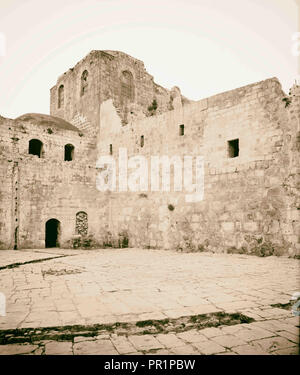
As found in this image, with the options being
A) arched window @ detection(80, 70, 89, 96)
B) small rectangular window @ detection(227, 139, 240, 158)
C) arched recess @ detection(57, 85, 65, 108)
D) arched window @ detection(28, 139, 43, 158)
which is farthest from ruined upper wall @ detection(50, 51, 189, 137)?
small rectangular window @ detection(227, 139, 240, 158)

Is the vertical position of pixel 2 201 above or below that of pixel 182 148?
below

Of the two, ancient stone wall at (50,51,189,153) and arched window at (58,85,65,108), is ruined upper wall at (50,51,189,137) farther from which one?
arched window at (58,85,65,108)

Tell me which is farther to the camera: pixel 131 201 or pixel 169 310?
pixel 131 201

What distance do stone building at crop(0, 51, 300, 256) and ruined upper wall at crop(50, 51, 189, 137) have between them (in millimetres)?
69

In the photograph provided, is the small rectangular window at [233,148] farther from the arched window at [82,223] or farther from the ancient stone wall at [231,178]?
the arched window at [82,223]

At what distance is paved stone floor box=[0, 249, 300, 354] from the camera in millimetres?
2572

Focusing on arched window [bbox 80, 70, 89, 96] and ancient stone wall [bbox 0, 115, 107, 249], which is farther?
arched window [bbox 80, 70, 89, 96]

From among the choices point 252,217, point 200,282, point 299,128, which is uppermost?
point 299,128

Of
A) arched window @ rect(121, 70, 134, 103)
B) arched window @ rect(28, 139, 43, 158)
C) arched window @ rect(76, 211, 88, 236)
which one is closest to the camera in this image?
arched window @ rect(28, 139, 43, 158)

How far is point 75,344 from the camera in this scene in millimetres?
2607

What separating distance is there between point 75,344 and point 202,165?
847 centimetres
